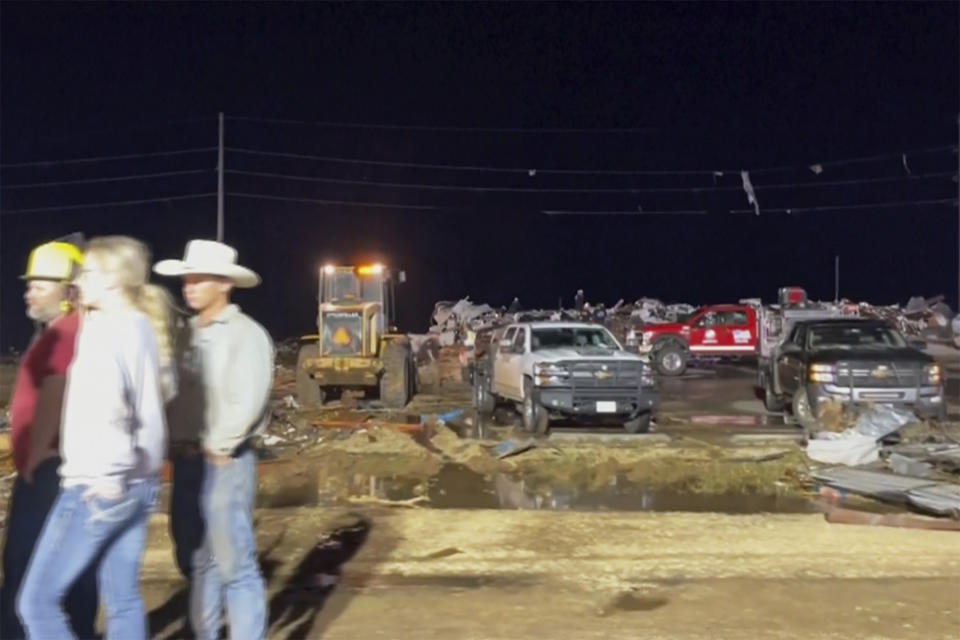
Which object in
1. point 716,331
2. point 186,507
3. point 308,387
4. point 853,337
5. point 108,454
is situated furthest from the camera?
point 716,331

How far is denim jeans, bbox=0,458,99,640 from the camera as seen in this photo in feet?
16.7

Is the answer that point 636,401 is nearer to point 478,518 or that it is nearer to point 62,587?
point 478,518

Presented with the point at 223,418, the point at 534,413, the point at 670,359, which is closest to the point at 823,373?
the point at 534,413

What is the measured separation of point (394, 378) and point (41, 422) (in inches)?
672

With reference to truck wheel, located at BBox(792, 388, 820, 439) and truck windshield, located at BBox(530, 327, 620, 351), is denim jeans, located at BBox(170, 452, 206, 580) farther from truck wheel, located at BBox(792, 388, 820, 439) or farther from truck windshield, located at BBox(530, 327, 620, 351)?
truck windshield, located at BBox(530, 327, 620, 351)

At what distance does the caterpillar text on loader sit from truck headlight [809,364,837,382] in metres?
8.08

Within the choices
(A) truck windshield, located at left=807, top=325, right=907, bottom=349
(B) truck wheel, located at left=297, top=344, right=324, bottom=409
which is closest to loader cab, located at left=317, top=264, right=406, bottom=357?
(B) truck wheel, located at left=297, top=344, right=324, bottom=409

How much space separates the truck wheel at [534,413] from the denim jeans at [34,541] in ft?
40.3

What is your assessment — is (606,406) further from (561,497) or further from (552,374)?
(561,497)

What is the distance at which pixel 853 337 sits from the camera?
18.8 m

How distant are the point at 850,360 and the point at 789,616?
11205mm

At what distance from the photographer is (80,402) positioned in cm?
419

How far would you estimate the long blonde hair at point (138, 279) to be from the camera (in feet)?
15.0

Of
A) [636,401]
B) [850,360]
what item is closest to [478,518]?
[636,401]
